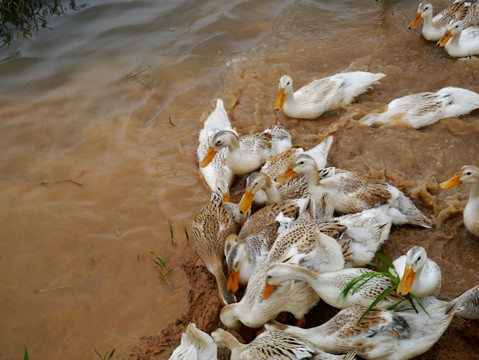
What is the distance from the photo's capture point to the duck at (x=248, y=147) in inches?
201

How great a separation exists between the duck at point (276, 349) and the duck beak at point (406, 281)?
0.61 meters

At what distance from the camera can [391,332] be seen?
10.7 feet

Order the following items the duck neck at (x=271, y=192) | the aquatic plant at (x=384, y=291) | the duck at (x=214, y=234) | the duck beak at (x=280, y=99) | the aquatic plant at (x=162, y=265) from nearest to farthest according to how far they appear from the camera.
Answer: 1. the aquatic plant at (x=384, y=291)
2. the duck at (x=214, y=234)
3. the aquatic plant at (x=162, y=265)
4. the duck neck at (x=271, y=192)
5. the duck beak at (x=280, y=99)

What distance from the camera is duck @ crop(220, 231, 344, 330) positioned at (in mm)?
3703

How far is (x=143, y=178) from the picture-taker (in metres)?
5.58

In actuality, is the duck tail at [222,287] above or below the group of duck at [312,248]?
below

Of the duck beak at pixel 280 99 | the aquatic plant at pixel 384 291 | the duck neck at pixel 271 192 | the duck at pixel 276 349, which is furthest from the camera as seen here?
the duck beak at pixel 280 99

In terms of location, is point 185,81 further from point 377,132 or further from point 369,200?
point 369,200

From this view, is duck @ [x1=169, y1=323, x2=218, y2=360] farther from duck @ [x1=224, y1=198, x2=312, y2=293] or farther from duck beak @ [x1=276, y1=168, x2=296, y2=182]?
duck beak @ [x1=276, y1=168, x2=296, y2=182]

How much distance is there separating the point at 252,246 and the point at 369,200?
1.32 meters

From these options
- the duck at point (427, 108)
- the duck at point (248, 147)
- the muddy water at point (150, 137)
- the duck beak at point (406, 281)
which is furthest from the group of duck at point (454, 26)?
the duck beak at point (406, 281)

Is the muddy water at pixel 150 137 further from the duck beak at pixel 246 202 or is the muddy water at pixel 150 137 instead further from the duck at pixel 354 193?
the duck beak at pixel 246 202

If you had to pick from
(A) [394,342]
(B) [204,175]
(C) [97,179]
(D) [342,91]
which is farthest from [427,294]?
(C) [97,179]

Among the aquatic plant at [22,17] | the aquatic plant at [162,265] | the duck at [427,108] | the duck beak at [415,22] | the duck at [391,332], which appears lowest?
the aquatic plant at [162,265]
